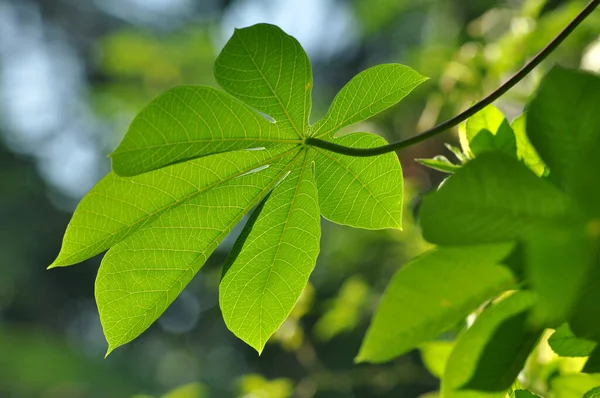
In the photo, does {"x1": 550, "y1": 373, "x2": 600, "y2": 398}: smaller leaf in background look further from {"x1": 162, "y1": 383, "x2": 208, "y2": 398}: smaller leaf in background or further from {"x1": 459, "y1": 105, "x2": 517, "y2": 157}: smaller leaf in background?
{"x1": 162, "y1": 383, "x2": 208, "y2": 398}: smaller leaf in background

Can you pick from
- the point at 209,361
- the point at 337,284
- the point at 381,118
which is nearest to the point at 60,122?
the point at 209,361

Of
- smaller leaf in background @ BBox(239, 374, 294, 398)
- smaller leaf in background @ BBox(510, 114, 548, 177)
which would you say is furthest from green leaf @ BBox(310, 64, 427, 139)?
smaller leaf in background @ BBox(239, 374, 294, 398)

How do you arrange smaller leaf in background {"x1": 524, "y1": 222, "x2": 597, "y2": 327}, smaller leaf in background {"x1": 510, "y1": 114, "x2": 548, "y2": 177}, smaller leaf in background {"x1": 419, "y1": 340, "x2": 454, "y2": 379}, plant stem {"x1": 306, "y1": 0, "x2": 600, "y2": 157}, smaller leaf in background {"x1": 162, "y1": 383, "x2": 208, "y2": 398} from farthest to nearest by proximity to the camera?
smaller leaf in background {"x1": 162, "y1": 383, "x2": 208, "y2": 398}
smaller leaf in background {"x1": 419, "y1": 340, "x2": 454, "y2": 379}
smaller leaf in background {"x1": 510, "y1": 114, "x2": 548, "y2": 177}
plant stem {"x1": 306, "y1": 0, "x2": 600, "y2": 157}
smaller leaf in background {"x1": 524, "y1": 222, "x2": 597, "y2": 327}

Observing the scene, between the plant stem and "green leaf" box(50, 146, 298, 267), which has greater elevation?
the plant stem

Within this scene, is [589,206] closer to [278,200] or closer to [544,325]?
[544,325]

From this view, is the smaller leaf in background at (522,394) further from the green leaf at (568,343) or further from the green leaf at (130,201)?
the green leaf at (130,201)

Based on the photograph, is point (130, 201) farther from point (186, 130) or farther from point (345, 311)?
point (345, 311)

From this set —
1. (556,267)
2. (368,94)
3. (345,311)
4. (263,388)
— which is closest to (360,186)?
(368,94)
